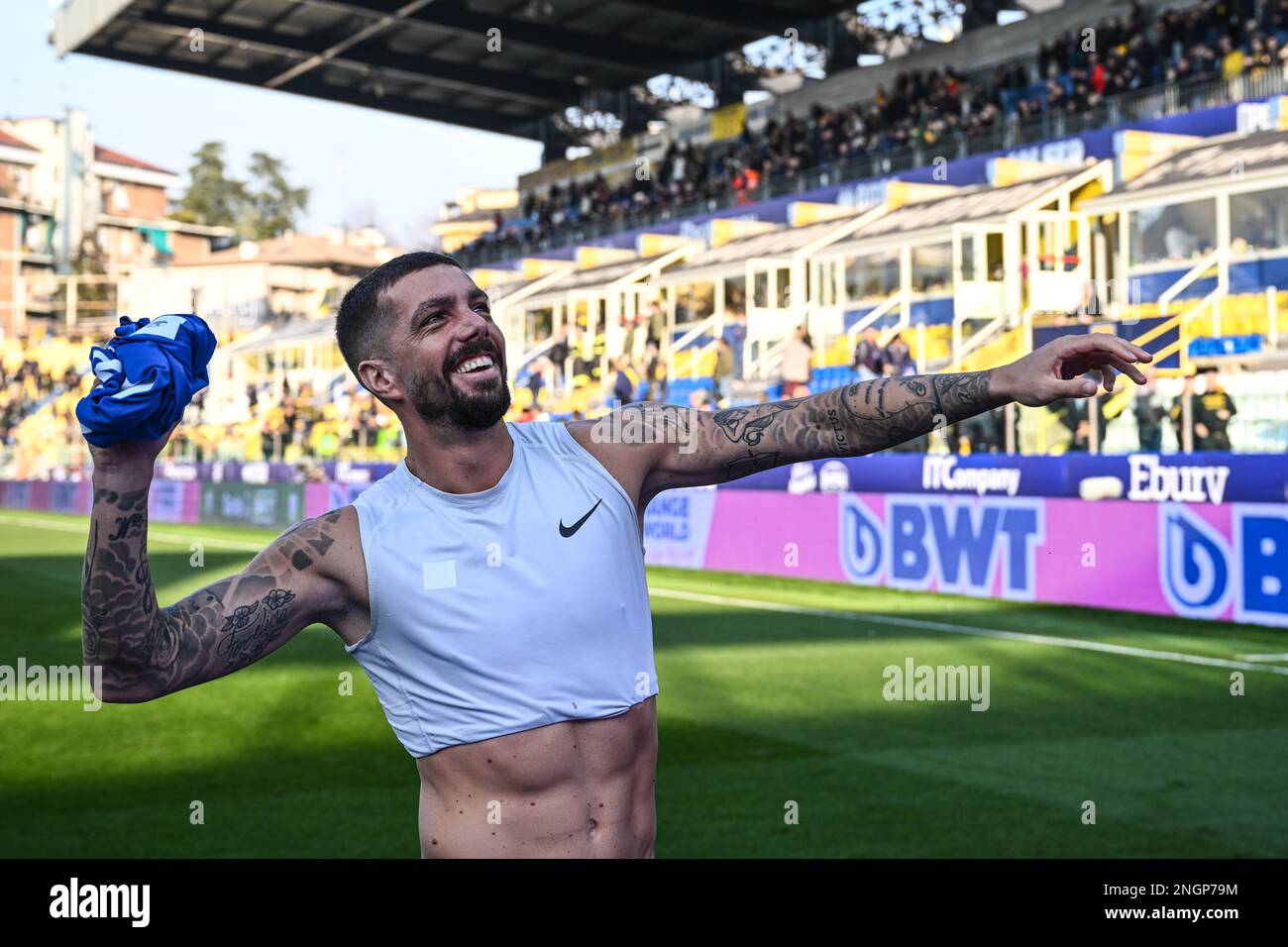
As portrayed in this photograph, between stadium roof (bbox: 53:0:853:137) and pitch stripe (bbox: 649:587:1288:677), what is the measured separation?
95.5 ft

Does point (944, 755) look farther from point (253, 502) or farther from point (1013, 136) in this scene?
point (253, 502)

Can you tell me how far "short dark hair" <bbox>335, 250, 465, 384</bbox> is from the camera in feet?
11.8

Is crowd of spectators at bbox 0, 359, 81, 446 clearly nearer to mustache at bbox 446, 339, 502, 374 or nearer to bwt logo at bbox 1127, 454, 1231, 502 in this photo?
bwt logo at bbox 1127, 454, 1231, 502

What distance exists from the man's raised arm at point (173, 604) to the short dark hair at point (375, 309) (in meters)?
0.40

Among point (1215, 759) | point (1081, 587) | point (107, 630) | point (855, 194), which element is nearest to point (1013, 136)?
point (855, 194)

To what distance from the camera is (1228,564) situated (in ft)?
49.4

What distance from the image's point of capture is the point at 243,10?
4803 centimetres

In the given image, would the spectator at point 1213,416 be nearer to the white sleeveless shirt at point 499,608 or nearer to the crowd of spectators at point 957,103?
the crowd of spectators at point 957,103

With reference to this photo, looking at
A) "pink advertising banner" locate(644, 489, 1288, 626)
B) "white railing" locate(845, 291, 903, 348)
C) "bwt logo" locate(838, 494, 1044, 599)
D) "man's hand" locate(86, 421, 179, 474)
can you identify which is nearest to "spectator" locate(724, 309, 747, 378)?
"white railing" locate(845, 291, 903, 348)

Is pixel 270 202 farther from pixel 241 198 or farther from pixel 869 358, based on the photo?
pixel 869 358

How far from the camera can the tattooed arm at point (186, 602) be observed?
2.96m

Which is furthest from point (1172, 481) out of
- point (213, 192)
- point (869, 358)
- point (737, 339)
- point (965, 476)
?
point (213, 192)

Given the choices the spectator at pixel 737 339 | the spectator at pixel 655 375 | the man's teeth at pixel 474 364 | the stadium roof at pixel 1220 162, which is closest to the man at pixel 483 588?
the man's teeth at pixel 474 364
